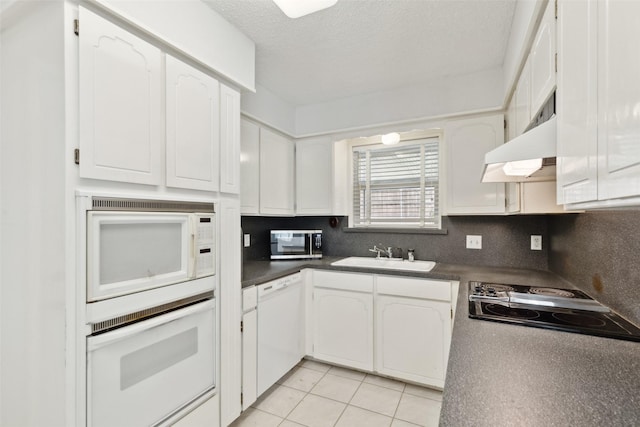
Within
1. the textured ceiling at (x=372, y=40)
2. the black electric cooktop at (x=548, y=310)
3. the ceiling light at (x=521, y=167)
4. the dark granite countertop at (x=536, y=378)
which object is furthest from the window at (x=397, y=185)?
the dark granite countertop at (x=536, y=378)

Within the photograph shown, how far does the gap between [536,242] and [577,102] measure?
6.39ft

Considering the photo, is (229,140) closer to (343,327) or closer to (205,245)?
(205,245)

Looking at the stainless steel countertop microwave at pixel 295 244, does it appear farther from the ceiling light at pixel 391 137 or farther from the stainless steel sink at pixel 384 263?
the ceiling light at pixel 391 137

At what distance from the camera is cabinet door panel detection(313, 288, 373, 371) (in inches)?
98.7

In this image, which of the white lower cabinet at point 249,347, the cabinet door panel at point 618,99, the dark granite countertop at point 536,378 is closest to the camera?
the cabinet door panel at point 618,99

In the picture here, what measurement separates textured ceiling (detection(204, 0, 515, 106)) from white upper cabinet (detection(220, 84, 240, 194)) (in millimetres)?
441

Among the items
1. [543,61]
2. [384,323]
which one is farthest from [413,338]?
[543,61]

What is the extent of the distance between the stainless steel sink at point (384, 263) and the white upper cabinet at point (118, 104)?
1.75m

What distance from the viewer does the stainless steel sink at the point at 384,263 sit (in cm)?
266

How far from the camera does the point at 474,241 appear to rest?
2654mm

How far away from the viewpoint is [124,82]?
50.5 inches

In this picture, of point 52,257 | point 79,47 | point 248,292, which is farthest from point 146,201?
point 248,292

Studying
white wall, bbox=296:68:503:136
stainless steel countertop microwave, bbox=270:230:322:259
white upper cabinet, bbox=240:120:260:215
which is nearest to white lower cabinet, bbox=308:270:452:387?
stainless steel countertop microwave, bbox=270:230:322:259

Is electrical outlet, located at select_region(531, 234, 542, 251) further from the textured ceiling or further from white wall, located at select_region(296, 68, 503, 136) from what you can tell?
the textured ceiling
